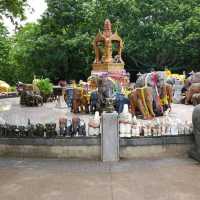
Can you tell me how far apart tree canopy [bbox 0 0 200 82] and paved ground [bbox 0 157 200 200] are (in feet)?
89.2

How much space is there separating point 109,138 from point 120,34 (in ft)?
94.2

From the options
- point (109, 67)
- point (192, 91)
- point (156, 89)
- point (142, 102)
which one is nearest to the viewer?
point (142, 102)

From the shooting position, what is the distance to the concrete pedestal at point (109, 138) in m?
9.54

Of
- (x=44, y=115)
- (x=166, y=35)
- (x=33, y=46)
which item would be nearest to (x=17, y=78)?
(x=33, y=46)

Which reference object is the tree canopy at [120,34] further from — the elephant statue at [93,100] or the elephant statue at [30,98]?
the elephant statue at [93,100]

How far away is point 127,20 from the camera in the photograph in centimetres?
3700

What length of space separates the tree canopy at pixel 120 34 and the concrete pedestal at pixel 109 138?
26509 millimetres

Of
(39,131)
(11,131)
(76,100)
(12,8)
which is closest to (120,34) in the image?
(76,100)

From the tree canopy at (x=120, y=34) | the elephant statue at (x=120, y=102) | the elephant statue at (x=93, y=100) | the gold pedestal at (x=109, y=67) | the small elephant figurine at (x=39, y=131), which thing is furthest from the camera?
the tree canopy at (x=120, y=34)

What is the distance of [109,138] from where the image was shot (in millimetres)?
9570

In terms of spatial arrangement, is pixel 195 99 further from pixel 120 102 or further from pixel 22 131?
pixel 22 131

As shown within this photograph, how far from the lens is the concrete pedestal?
954 centimetres

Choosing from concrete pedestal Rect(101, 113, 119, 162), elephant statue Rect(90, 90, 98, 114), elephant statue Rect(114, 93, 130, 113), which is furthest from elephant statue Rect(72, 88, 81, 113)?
concrete pedestal Rect(101, 113, 119, 162)

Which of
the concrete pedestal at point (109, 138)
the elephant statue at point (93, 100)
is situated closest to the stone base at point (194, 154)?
the concrete pedestal at point (109, 138)
